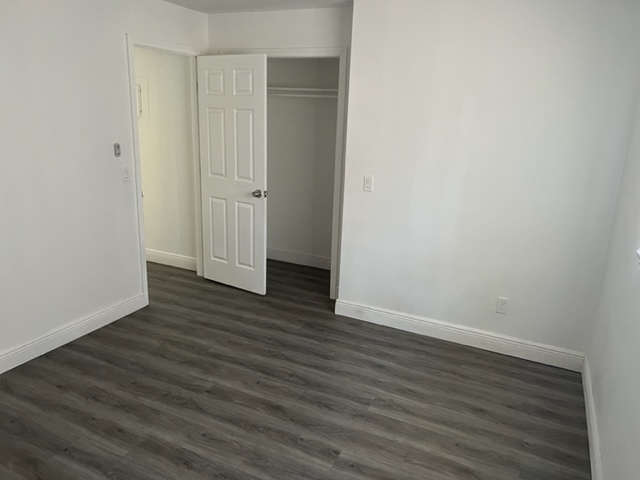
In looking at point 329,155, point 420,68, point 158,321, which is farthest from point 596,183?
point 158,321

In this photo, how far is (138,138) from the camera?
3.70 metres

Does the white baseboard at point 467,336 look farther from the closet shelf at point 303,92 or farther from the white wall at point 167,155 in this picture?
the closet shelf at point 303,92

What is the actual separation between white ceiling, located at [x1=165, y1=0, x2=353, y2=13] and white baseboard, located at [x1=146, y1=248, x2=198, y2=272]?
2420 mm

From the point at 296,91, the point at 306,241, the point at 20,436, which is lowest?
the point at 20,436

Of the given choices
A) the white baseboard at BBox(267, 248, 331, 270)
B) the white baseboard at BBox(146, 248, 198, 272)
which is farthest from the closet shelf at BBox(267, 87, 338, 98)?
the white baseboard at BBox(146, 248, 198, 272)

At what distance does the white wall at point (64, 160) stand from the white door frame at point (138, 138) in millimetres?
51

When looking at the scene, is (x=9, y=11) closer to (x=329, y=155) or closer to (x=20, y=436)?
(x=20, y=436)

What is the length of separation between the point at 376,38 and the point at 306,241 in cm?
246

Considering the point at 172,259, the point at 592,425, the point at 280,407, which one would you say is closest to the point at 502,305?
the point at 592,425

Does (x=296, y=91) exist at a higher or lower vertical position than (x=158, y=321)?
higher

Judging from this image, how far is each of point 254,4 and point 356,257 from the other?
2.22 metres

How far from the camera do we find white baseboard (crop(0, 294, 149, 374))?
2.96 metres

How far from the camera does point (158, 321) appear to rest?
12.3 feet

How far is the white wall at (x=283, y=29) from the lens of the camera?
3.76 meters
